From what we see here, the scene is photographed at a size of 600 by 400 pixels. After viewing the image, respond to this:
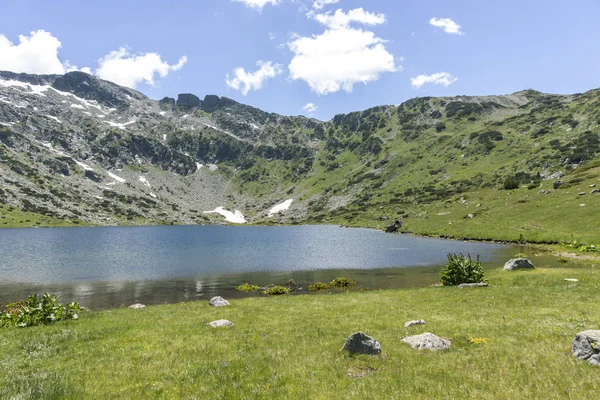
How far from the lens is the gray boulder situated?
12752mm

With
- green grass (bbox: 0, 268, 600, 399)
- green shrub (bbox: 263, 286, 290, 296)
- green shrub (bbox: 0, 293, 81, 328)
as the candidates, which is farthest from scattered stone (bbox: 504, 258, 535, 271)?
green shrub (bbox: 0, 293, 81, 328)

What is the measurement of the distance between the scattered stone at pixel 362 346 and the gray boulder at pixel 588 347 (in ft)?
26.3

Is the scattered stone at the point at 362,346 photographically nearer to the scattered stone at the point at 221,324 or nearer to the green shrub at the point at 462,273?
the scattered stone at the point at 221,324

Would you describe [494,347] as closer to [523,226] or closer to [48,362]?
[48,362]

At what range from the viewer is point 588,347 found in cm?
1321

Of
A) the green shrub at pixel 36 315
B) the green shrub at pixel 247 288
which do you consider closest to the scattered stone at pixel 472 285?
the green shrub at pixel 247 288

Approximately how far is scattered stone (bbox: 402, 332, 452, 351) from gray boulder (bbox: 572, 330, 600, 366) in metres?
5.14

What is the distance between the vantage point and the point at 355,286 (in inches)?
1813

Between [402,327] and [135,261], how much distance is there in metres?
65.6

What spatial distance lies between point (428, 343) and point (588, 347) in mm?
6251

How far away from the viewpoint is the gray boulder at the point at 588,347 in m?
12.8

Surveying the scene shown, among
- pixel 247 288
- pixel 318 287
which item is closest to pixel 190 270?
pixel 247 288

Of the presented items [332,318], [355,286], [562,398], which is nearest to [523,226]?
[355,286]

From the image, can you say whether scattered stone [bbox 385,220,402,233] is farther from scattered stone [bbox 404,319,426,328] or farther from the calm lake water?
scattered stone [bbox 404,319,426,328]
